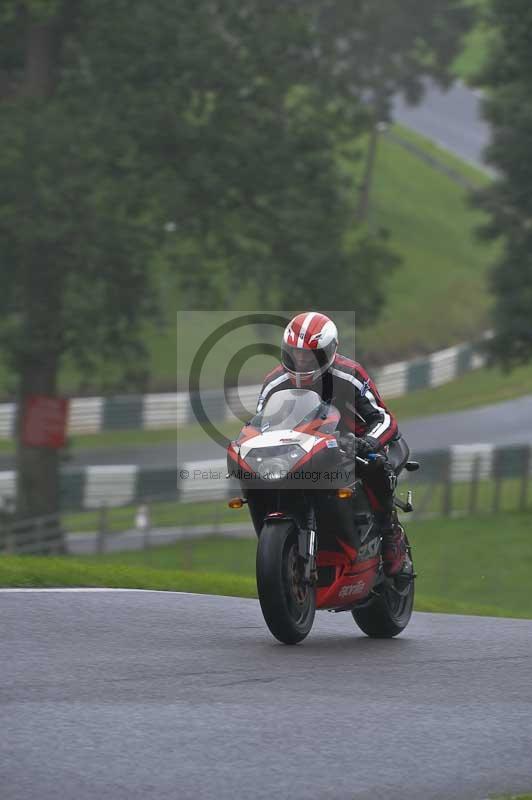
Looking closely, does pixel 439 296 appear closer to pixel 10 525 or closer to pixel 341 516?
pixel 10 525

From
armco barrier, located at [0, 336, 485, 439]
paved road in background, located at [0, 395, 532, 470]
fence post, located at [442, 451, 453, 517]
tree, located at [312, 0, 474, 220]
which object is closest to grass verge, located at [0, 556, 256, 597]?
fence post, located at [442, 451, 453, 517]

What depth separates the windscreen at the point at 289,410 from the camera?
8031 millimetres

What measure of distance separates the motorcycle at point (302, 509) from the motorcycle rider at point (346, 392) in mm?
99

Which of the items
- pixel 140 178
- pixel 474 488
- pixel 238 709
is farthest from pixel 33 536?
pixel 238 709

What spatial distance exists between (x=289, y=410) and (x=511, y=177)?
24763 mm

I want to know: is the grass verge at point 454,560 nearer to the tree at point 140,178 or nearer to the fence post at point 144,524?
the fence post at point 144,524

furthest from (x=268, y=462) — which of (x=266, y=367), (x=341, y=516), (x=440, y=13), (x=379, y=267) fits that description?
(x=440, y=13)

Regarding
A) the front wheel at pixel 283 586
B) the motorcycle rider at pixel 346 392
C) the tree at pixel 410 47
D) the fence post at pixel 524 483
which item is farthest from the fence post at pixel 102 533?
the tree at pixel 410 47

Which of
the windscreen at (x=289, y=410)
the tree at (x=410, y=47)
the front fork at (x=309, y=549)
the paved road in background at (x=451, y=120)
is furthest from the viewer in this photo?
the paved road in background at (x=451, y=120)

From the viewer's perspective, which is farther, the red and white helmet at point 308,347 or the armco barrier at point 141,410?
the armco barrier at point 141,410

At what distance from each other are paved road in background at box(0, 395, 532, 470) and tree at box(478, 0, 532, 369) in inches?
256

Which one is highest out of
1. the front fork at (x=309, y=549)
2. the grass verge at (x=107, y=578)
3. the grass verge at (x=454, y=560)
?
the front fork at (x=309, y=549)

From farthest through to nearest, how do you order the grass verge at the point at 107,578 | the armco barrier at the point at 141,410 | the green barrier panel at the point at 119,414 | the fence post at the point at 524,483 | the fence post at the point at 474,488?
the green barrier panel at the point at 119,414 → the armco barrier at the point at 141,410 → the fence post at the point at 524,483 → the fence post at the point at 474,488 → the grass verge at the point at 107,578

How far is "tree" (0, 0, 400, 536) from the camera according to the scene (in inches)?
965
